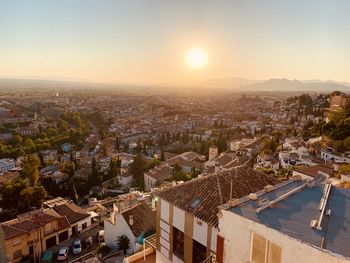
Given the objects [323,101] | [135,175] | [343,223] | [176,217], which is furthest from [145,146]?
[343,223]

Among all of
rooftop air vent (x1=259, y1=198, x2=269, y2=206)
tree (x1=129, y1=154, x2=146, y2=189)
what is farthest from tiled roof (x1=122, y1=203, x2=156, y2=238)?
tree (x1=129, y1=154, x2=146, y2=189)

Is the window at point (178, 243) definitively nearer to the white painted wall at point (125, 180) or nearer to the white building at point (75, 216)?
the white building at point (75, 216)

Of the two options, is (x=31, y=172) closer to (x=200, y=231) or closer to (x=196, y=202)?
(x=196, y=202)

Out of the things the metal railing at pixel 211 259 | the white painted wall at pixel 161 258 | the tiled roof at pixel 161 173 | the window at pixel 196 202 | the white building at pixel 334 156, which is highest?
the window at pixel 196 202

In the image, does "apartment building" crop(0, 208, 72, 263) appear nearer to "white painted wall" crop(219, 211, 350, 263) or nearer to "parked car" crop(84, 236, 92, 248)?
"parked car" crop(84, 236, 92, 248)

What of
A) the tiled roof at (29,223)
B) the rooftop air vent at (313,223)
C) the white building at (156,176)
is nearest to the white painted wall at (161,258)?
the rooftop air vent at (313,223)

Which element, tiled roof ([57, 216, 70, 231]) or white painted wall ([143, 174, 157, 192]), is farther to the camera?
white painted wall ([143, 174, 157, 192])
